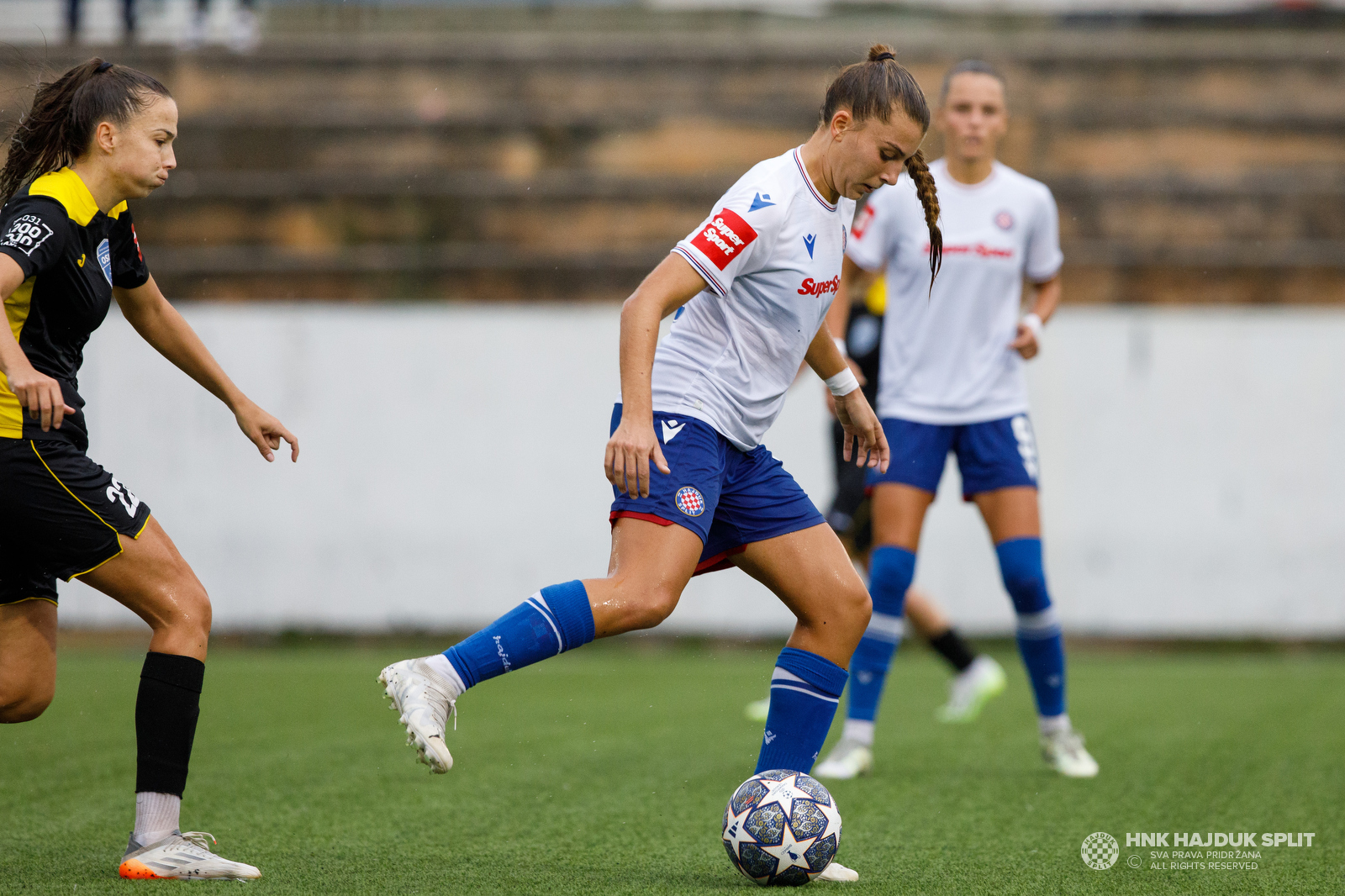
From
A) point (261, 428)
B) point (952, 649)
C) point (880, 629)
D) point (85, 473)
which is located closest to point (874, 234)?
point (880, 629)

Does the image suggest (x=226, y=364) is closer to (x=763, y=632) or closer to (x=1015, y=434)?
(x=763, y=632)

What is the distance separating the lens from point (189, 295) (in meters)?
11.0

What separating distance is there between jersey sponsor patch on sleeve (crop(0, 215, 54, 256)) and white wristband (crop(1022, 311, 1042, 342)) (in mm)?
3245

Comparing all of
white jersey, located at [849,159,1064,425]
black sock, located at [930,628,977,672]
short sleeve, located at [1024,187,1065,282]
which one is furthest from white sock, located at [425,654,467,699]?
black sock, located at [930,628,977,672]

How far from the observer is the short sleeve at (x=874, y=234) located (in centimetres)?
512

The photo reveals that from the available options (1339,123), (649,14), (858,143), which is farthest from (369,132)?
(858,143)

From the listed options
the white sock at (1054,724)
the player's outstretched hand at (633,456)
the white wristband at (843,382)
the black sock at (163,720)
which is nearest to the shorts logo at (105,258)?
the black sock at (163,720)

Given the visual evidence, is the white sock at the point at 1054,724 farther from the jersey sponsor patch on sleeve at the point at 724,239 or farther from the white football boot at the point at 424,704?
the white football boot at the point at 424,704

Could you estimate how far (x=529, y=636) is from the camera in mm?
3066

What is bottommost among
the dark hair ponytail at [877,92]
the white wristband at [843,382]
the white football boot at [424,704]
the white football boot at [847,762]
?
the white football boot at [847,762]

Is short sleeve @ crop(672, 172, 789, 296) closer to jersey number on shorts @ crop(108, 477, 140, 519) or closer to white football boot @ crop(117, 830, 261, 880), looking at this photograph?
jersey number on shorts @ crop(108, 477, 140, 519)

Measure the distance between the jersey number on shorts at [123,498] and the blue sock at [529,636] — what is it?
78 centimetres

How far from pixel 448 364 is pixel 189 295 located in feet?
7.22

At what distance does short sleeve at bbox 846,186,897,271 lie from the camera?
202 inches
